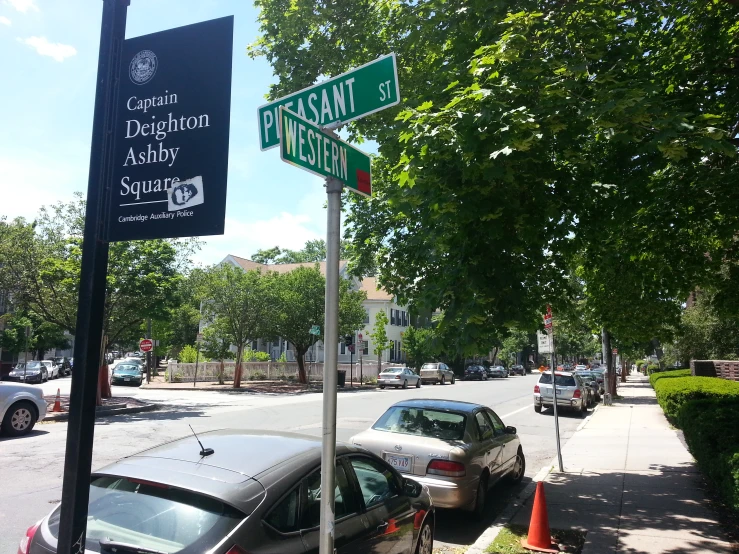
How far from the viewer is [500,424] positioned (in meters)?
9.02

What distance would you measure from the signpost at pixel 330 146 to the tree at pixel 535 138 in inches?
95.2

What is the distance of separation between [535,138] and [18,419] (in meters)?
12.6

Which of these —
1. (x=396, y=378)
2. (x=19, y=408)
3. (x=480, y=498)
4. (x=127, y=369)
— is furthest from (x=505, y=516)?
(x=127, y=369)

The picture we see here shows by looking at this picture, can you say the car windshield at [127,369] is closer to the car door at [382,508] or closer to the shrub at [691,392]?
the shrub at [691,392]

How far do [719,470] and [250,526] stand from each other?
6071 mm

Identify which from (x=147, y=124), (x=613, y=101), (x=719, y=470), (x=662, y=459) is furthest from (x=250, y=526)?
(x=662, y=459)

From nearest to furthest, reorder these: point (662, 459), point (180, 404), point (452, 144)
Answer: point (452, 144)
point (662, 459)
point (180, 404)

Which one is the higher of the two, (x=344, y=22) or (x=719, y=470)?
(x=344, y=22)

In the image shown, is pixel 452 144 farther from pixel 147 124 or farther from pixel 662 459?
pixel 662 459

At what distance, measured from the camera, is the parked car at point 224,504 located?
112 inches

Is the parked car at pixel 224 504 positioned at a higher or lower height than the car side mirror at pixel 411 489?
higher

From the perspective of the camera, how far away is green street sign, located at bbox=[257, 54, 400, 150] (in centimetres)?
289

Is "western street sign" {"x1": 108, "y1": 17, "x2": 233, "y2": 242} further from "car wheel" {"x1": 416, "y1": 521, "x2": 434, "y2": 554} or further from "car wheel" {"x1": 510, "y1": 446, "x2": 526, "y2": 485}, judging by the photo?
"car wheel" {"x1": 510, "y1": 446, "x2": 526, "y2": 485}

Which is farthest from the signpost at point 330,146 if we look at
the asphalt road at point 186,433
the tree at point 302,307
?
the tree at point 302,307
